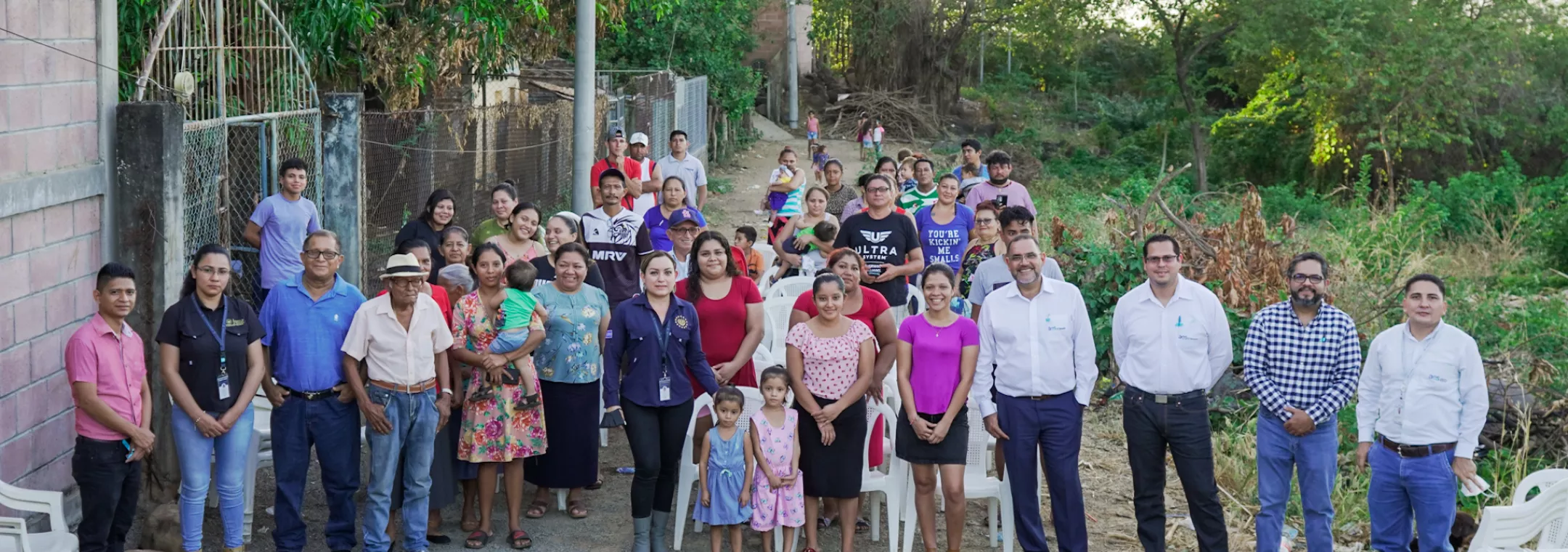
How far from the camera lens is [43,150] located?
21.5 ft

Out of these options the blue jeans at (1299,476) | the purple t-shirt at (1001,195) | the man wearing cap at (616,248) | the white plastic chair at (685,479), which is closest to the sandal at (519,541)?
the white plastic chair at (685,479)

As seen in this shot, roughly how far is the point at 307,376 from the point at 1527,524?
18.1 ft

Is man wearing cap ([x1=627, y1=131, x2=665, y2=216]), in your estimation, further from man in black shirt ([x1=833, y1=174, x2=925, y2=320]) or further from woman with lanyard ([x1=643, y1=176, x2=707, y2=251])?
man in black shirt ([x1=833, y1=174, x2=925, y2=320])

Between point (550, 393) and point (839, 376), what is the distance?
5.21 feet

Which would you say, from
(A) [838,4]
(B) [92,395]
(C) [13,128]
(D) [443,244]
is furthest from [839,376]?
(A) [838,4]

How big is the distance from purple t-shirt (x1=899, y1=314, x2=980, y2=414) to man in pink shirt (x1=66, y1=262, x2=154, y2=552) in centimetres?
358

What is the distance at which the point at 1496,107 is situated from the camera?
26.4 m

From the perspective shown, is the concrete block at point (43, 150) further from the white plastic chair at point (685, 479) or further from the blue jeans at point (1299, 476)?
the blue jeans at point (1299, 476)

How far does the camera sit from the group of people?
20.2 ft

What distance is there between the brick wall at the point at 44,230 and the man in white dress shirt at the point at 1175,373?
5.22 metres

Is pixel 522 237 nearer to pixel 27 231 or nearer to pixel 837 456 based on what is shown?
pixel 837 456

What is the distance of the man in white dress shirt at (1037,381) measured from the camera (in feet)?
21.6

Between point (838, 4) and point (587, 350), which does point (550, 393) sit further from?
point (838, 4)

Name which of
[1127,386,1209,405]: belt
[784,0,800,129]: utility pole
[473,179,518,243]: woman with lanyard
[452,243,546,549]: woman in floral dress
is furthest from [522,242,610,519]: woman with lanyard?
[784,0,800,129]: utility pole
